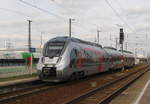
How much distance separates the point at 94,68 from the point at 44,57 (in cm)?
A: 755

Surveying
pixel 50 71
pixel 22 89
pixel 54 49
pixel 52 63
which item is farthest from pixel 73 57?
pixel 22 89

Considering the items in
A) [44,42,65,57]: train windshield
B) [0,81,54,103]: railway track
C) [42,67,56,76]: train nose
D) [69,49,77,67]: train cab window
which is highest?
[44,42,65,57]: train windshield

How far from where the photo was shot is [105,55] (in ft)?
103

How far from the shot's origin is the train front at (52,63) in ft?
58.2

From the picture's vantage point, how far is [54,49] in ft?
62.0

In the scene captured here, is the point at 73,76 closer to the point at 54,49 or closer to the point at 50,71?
the point at 50,71

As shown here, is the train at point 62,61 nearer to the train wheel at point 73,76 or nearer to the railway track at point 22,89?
the train wheel at point 73,76

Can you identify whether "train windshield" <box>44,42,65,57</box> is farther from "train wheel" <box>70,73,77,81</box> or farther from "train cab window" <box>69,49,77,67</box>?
"train wheel" <box>70,73,77,81</box>

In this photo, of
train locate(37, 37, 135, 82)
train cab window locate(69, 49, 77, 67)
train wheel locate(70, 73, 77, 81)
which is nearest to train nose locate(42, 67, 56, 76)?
train locate(37, 37, 135, 82)

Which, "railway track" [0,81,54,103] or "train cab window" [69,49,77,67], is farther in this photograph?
"train cab window" [69,49,77,67]

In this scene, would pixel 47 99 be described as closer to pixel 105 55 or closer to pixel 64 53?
pixel 64 53

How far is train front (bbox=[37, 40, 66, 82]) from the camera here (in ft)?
58.2

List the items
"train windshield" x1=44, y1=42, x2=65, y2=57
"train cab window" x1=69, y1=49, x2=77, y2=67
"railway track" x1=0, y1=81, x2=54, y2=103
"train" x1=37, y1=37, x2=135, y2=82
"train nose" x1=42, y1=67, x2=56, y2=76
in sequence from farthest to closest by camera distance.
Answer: "train cab window" x1=69, y1=49, x2=77, y2=67 → "train windshield" x1=44, y1=42, x2=65, y2=57 → "train nose" x1=42, y1=67, x2=56, y2=76 → "train" x1=37, y1=37, x2=135, y2=82 → "railway track" x1=0, y1=81, x2=54, y2=103

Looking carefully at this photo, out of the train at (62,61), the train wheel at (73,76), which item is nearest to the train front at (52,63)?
the train at (62,61)
